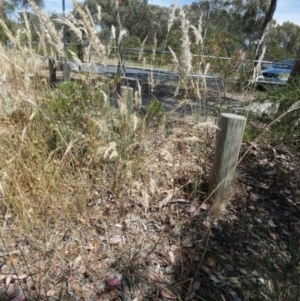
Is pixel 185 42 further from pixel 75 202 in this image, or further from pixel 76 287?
pixel 76 287

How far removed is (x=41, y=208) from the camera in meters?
1.33

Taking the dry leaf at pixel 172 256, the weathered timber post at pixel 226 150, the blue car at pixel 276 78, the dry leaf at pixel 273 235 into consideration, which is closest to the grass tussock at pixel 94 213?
the dry leaf at pixel 172 256

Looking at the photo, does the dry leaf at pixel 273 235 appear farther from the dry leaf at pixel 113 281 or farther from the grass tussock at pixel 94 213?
the dry leaf at pixel 113 281

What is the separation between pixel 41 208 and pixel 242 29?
37460 mm

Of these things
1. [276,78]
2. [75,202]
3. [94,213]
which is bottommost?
[94,213]

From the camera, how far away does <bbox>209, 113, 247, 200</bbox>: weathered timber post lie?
1.49 metres

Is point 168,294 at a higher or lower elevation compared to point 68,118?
lower

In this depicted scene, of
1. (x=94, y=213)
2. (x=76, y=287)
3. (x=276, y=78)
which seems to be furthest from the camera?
(x=276, y=78)

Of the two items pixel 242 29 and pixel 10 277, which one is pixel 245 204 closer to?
pixel 10 277

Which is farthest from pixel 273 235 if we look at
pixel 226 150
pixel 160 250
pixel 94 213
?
pixel 94 213

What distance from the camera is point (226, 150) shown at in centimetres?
155

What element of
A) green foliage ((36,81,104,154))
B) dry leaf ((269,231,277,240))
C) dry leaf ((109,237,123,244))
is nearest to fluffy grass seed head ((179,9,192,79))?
green foliage ((36,81,104,154))

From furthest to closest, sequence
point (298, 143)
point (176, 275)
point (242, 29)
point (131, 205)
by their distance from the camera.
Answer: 1. point (242, 29)
2. point (298, 143)
3. point (131, 205)
4. point (176, 275)

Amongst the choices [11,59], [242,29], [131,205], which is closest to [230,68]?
[131,205]
